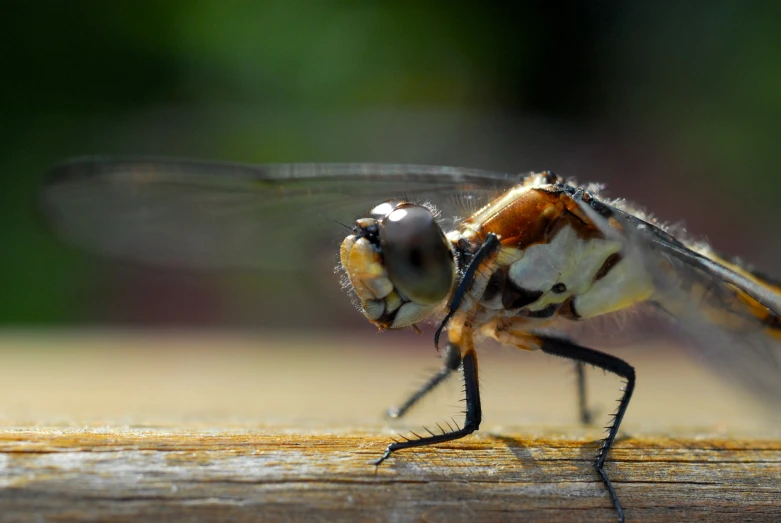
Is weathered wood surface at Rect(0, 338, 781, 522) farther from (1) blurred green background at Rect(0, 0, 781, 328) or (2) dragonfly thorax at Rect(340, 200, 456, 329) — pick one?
(1) blurred green background at Rect(0, 0, 781, 328)

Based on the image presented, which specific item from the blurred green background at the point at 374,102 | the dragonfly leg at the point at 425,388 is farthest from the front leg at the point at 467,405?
the blurred green background at the point at 374,102

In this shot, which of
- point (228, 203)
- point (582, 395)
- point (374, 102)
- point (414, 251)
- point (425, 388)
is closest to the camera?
point (414, 251)

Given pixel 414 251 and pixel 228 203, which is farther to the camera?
pixel 228 203

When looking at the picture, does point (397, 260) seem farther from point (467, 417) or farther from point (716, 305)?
point (716, 305)

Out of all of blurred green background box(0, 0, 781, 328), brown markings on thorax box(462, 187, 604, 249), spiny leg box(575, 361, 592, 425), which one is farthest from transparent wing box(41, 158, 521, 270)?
blurred green background box(0, 0, 781, 328)

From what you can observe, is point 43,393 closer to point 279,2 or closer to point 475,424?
point 475,424

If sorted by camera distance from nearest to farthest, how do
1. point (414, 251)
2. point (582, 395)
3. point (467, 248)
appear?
point (414, 251)
point (467, 248)
point (582, 395)

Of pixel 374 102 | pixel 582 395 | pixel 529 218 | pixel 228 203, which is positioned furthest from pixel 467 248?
pixel 374 102

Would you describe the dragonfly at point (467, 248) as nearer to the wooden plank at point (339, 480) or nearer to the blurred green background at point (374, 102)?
the wooden plank at point (339, 480)
